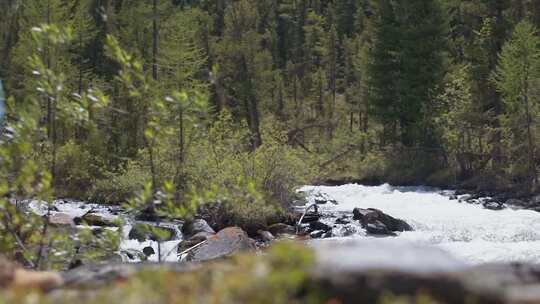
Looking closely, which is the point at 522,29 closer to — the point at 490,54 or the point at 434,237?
the point at 490,54

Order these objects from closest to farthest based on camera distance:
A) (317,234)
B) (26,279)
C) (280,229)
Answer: (26,279) < (317,234) < (280,229)

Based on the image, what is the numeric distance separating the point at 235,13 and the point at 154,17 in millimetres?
8637

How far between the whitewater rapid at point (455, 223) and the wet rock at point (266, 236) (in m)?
1.71

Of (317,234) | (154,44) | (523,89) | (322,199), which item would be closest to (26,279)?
(317,234)

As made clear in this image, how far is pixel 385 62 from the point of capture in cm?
3850

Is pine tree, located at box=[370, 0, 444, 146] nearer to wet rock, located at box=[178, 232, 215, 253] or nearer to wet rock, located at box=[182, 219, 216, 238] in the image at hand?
wet rock, located at box=[182, 219, 216, 238]

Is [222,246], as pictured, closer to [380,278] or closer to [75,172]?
[380,278]

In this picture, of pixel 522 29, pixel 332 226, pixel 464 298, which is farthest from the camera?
pixel 522 29

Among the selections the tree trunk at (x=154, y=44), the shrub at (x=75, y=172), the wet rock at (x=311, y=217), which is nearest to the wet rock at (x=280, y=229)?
the wet rock at (x=311, y=217)

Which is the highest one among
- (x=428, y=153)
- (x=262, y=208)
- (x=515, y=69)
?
(x=515, y=69)

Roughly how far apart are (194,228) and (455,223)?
7341mm

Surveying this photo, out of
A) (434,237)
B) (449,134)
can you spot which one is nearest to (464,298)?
(434,237)

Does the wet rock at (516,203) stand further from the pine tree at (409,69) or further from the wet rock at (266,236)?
the pine tree at (409,69)

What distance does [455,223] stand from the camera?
18.9 metres
